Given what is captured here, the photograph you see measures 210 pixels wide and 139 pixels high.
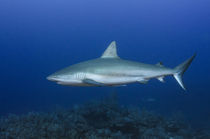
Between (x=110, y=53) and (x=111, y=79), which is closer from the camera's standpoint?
(x=111, y=79)

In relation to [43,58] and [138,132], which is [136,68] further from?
[43,58]

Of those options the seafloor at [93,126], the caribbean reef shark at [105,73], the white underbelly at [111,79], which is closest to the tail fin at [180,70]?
the caribbean reef shark at [105,73]

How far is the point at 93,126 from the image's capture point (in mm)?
8039

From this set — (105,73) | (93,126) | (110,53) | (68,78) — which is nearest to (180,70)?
(110,53)

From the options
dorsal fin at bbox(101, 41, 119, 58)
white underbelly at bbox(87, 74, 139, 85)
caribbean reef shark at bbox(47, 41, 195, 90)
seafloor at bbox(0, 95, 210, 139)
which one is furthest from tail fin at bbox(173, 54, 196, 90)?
seafloor at bbox(0, 95, 210, 139)

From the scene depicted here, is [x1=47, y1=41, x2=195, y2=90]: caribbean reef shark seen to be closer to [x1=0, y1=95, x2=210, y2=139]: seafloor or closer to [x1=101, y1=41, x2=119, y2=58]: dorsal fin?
[x1=101, y1=41, x2=119, y2=58]: dorsal fin

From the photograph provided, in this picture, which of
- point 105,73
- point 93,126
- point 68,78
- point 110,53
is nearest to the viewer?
point 68,78

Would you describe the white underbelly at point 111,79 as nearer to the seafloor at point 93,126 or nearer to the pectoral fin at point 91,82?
the pectoral fin at point 91,82

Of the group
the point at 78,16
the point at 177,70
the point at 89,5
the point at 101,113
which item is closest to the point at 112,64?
the point at 177,70

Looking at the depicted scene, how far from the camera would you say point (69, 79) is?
4.82 m

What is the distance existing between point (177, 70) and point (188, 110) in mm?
17497

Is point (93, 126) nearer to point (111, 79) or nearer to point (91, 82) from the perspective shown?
point (111, 79)

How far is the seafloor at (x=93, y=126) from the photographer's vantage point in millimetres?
5961

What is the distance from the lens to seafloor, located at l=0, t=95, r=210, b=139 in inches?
235
